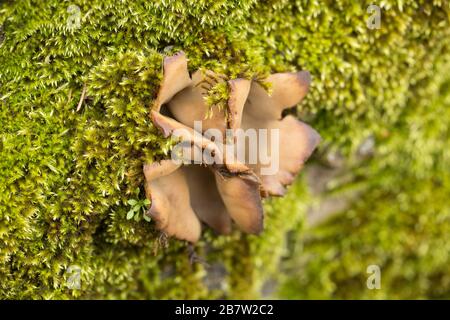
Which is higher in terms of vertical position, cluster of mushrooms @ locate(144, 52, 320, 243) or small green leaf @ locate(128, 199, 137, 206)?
cluster of mushrooms @ locate(144, 52, 320, 243)

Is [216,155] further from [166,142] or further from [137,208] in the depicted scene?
[137,208]

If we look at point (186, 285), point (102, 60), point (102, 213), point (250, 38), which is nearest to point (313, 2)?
point (250, 38)

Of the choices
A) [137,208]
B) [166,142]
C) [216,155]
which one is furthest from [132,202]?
[216,155]

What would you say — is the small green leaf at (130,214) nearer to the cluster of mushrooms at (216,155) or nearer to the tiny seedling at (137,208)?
the tiny seedling at (137,208)

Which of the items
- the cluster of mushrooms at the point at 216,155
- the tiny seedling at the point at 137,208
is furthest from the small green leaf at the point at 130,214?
the cluster of mushrooms at the point at 216,155

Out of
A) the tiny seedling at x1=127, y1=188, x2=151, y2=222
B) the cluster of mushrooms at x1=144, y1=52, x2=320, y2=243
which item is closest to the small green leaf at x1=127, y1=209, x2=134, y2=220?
the tiny seedling at x1=127, y1=188, x2=151, y2=222

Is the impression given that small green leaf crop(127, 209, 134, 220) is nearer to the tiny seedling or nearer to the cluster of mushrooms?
the tiny seedling
